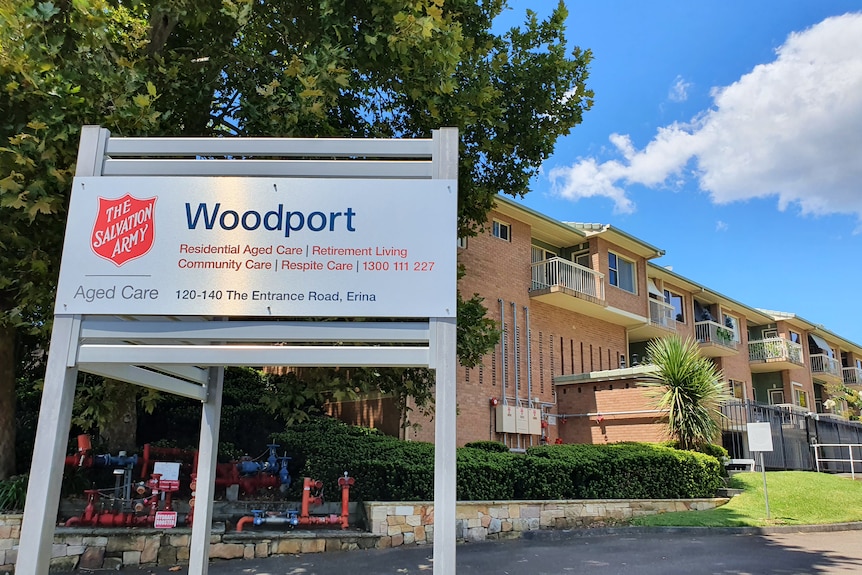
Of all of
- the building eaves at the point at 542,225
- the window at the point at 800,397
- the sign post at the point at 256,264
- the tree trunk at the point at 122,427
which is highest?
the building eaves at the point at 542,225

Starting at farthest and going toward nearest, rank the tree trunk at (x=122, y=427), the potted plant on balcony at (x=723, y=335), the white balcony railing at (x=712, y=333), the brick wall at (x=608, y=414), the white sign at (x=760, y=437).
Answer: the potted plant on balcony at (x=723, y=335), the white balcony railing at (x=712, y=333), the brick wall at (x=608, y=414), the white sign at (x=760, y=437), the tree trunk at (x=122, y=427)

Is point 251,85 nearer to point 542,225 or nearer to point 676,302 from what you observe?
point 542,225

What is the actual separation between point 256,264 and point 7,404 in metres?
7.75

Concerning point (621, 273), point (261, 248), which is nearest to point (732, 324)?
point (621, 273)

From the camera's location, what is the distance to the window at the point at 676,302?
30.1 meters

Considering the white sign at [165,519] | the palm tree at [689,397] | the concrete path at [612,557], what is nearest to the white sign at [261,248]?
the white sign at [165,519]

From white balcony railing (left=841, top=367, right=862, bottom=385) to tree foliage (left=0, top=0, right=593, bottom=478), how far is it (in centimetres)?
4244

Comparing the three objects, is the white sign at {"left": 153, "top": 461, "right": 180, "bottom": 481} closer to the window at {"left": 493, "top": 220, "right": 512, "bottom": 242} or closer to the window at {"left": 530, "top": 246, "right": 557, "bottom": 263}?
the window at {"left": 493, "top": 220, "right": 512, "bottom": 242}

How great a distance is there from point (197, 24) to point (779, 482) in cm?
1618

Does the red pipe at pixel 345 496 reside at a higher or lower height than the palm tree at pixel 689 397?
lower

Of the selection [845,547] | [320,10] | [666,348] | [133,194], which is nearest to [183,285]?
[133,194]

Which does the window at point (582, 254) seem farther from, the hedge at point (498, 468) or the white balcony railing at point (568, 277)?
the hedge at point (498, 468)

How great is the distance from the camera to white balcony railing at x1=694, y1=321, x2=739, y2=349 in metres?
29.8

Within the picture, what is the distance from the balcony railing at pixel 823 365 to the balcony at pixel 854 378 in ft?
10.7
